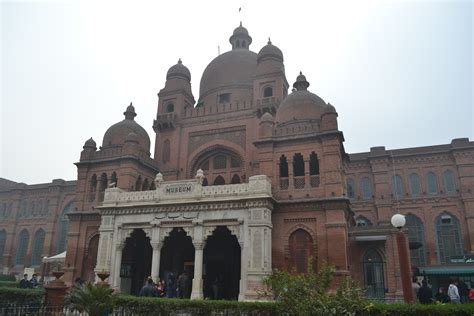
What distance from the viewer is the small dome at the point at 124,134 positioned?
96.1 ft

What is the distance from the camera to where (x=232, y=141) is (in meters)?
28.0

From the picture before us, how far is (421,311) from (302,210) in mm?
12431

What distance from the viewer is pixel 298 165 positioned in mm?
24031

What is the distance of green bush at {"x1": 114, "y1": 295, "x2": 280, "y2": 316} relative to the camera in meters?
11.6

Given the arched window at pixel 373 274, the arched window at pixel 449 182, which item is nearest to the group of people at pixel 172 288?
the arched window at pixel 373 274

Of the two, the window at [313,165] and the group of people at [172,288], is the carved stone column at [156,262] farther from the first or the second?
the window at [313,165]

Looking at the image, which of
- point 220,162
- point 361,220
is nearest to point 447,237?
point 361,220

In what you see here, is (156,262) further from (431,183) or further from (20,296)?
(431,183)

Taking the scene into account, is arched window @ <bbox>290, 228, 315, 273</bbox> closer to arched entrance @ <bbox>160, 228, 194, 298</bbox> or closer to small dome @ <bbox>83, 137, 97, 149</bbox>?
arched entrance @ <bbox>160, 228, 194, 298</bbox>

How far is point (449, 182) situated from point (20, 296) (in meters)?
31.5

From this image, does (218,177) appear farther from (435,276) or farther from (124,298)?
(435,276)

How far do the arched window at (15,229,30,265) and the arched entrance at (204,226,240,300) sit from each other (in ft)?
91.1

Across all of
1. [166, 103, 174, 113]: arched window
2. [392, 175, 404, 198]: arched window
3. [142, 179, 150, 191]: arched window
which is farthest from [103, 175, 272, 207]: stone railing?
[392, 175, 404, 198]: arched window

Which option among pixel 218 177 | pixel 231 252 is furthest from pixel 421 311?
pixel 218 177
